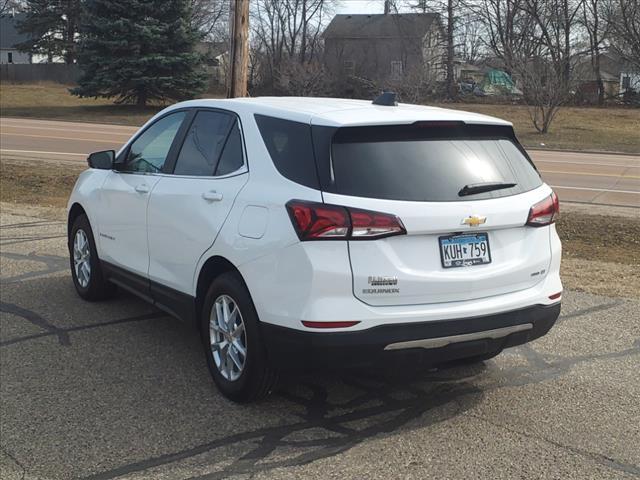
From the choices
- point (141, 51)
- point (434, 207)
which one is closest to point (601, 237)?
point (434, 207)

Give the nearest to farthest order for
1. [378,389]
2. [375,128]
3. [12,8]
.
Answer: [375,128]
[378,389]
[12,8]

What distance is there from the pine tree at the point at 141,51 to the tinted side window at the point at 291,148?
120 feet

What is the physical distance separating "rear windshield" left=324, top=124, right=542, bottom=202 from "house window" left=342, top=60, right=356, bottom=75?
164 feet

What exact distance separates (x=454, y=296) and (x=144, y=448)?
5.85 ft

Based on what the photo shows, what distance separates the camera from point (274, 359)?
4.08 metres

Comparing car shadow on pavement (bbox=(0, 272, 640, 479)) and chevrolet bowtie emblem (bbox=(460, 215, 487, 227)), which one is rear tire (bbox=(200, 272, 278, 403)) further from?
chevrolet bowtie emblem (bbox=(460, 215, 487, 227))

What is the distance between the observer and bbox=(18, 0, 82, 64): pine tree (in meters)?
64.6

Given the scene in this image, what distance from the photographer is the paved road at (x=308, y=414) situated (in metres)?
3.73

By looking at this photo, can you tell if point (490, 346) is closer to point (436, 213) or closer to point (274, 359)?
point (436, 213)

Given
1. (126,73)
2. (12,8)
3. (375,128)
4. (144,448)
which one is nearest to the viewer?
(144,448)

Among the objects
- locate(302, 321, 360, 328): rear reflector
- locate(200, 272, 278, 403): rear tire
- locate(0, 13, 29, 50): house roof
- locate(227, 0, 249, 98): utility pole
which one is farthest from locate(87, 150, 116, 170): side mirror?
locate(0, 13, 29, 50): house roof

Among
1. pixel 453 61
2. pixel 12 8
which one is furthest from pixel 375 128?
pixel 12 8

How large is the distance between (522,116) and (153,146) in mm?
37501

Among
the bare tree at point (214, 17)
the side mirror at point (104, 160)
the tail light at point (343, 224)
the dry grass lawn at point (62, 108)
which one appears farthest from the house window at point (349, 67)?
the tail light at point (343, 224)
